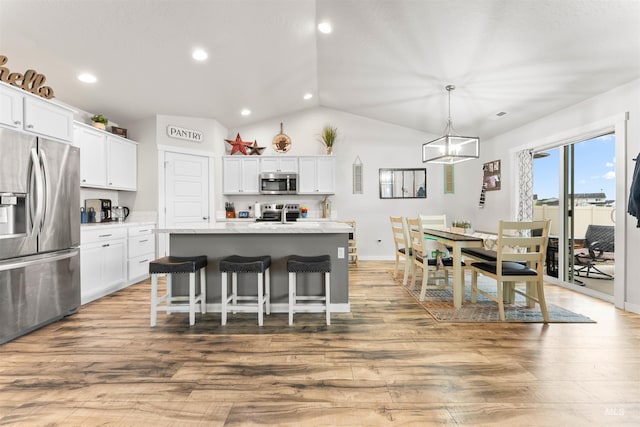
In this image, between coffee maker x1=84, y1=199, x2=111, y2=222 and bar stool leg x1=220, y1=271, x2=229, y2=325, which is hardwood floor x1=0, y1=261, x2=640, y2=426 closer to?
bar stool leg x1=220, y1=271, x2=229, y2=325

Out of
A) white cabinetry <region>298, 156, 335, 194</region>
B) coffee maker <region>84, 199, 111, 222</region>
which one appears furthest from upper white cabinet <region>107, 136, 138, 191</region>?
white cabinetry <region>298, 156, 335, 194</region>

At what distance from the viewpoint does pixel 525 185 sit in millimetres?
4594

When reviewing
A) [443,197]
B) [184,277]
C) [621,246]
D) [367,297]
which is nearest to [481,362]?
[367,297]

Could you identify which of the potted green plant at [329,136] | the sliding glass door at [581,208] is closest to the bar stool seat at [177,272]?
the potted green plant at [329,136]

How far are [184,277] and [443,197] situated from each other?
5100mm

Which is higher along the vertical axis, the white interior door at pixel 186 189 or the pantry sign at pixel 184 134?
the pantry sign at pixel 184 134

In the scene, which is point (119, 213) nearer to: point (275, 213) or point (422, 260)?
point (275, 213)

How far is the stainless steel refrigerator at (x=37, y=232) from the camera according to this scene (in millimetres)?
2361

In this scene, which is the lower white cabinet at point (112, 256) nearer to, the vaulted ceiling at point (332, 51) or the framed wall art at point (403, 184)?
the vaulted ceiling at point (332, 51)

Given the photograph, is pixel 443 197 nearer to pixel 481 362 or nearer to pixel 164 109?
pixel 481 362

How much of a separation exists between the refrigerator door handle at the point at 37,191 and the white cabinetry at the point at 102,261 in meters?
0.73

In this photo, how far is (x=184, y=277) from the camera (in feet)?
10.2

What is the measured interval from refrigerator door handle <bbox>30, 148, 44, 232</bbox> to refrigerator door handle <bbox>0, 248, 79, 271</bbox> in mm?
255

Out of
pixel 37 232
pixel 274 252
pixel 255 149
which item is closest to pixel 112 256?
pixel 37 232
